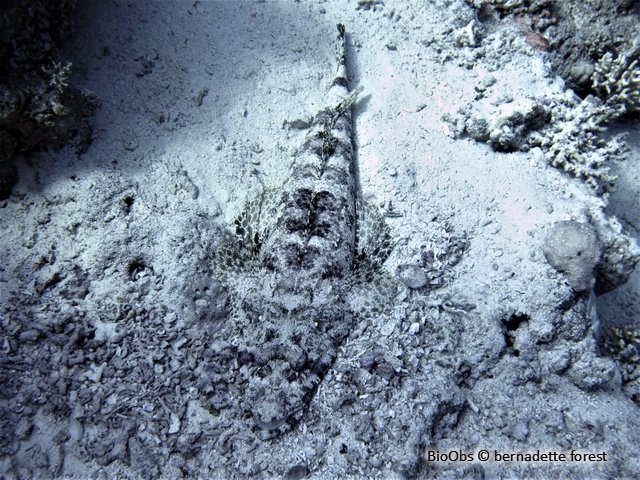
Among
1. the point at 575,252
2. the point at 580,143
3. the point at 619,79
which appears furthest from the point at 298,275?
the point at 619,79

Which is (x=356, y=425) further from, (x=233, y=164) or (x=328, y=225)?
(x=233, y=164)

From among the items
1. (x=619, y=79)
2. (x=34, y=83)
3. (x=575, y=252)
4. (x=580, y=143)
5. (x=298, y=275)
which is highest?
(x=34, y=83)

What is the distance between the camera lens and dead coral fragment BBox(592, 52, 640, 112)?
4871 mm

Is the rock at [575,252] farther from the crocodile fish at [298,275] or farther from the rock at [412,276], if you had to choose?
the crocodile fish at [298,275]

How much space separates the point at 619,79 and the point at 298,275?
455 cm

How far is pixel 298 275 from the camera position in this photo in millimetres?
4207

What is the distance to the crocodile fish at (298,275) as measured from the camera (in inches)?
145

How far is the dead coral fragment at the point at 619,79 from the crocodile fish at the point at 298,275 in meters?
3.03

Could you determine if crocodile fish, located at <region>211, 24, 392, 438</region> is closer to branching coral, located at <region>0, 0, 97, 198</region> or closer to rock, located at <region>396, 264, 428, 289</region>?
rock, located at <region>396, 264, 428, 289</region>

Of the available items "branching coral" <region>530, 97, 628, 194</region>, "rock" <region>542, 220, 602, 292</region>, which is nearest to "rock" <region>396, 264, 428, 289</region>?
"rock" <region>542, 220, 602, 292</region>

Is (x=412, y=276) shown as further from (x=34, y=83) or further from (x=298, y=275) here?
(x=34, y=83)

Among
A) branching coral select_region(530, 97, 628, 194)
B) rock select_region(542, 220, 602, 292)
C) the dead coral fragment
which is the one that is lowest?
rock select_region(542, 220, 602, 292)

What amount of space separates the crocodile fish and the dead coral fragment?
119 inches

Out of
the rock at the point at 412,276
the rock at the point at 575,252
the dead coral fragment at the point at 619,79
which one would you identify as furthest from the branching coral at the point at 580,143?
the rock at the point at 412,276
